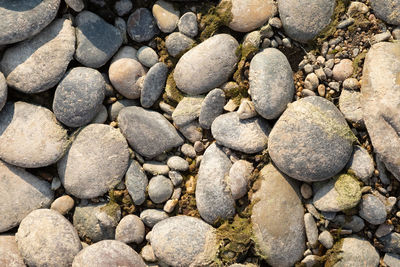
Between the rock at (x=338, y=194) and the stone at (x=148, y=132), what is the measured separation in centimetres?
107

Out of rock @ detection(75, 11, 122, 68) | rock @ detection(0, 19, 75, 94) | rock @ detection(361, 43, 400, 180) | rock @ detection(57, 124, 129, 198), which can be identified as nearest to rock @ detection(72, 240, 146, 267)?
rock @ detection(57, 124, 129, 198)

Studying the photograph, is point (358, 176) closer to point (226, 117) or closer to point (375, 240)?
point (375, 240)

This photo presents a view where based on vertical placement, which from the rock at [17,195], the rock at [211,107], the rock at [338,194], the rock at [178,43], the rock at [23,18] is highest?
the rock at [23,18]

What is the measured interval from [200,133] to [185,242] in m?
0.79

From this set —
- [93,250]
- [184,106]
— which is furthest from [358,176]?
[93,250]

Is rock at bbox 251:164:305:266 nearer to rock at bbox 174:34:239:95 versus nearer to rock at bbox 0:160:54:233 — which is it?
rock at bbox 174:34:239:95

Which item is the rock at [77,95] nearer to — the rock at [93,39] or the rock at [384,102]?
the rock at [93,39]

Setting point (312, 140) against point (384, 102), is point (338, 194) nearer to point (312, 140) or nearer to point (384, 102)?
point (312, 140)

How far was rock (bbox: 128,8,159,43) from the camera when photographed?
2.85 m

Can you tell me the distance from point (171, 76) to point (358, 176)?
4.94 feet

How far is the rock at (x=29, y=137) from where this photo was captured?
275cm

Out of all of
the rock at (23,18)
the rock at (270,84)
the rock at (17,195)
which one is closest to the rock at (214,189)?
the rock at (270,84)

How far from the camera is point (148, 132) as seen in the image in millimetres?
2814

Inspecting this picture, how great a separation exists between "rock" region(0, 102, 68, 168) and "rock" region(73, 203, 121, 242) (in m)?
0.45
